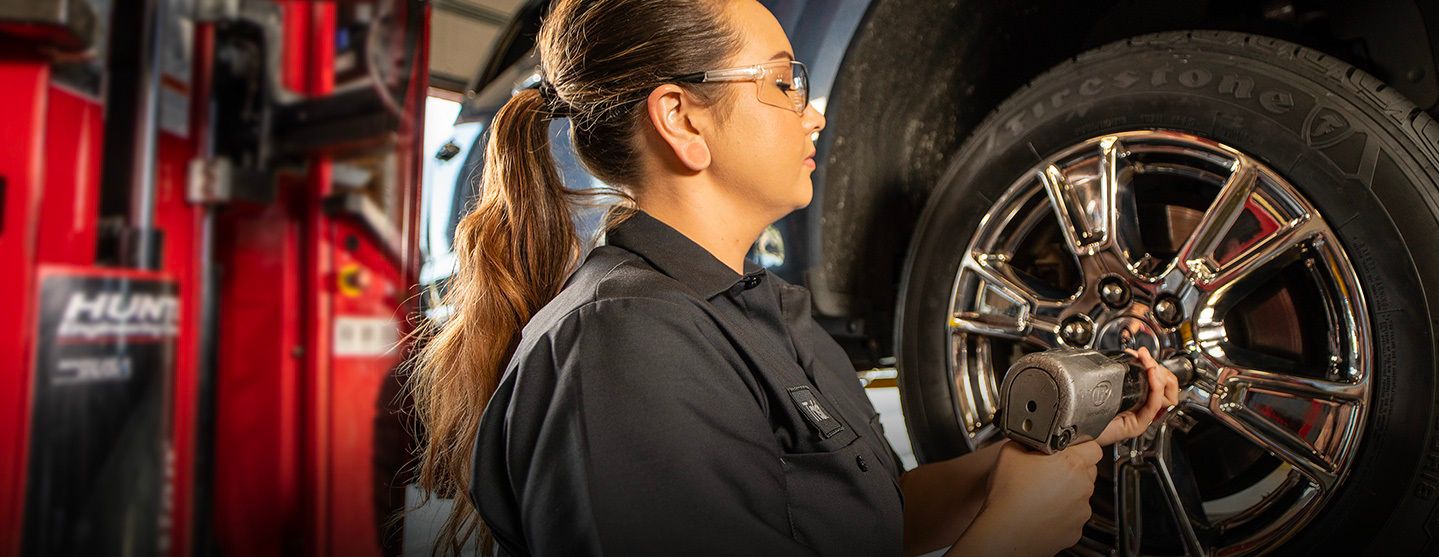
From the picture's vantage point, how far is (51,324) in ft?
4.92

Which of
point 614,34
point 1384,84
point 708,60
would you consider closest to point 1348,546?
point 1384,84

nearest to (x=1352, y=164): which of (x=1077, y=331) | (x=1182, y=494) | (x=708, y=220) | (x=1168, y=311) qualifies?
(x=1168, y=311)

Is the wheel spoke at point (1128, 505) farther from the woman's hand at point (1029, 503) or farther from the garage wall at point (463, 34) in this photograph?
the garage wall at point (463, 34)

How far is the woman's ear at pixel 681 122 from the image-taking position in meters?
1.01

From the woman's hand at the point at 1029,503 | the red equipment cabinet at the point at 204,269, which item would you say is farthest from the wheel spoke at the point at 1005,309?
the red equipment cabinet at the point at 204,269


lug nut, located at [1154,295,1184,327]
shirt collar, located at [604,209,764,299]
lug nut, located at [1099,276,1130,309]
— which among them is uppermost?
shirt collar, located at [604,209,764,299]

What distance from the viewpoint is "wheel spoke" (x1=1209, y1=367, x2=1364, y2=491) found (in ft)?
3.16

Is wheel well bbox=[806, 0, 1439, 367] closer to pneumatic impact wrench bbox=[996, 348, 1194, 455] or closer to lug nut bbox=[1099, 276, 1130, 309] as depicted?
lug nut bbox=[1099, 276, 1130, 309]

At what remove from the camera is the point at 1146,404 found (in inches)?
39.8

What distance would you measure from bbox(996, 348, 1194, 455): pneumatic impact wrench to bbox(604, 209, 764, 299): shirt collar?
0.33 meters

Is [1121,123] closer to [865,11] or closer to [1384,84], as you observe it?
[1384,84]

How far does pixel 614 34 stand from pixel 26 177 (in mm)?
1201

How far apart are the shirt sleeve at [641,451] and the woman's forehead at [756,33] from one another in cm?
41

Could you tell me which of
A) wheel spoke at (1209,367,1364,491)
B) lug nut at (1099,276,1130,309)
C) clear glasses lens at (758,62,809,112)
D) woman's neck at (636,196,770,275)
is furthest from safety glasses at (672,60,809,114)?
wheel spoke at (1209,367,1364,491)
